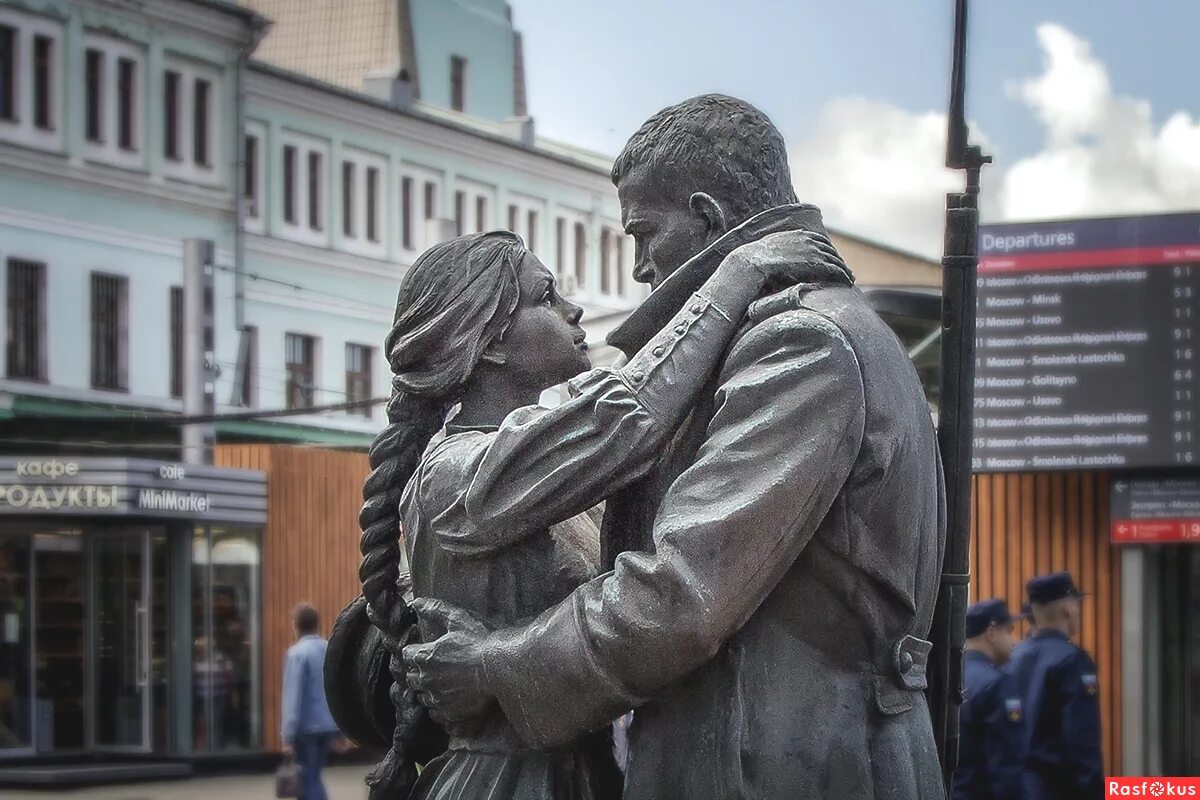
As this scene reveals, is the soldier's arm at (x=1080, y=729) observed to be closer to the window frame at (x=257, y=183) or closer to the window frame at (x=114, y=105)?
the window frame at (x=114, y=105)

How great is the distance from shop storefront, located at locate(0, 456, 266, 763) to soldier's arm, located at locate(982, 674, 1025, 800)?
→ 46.8 feet

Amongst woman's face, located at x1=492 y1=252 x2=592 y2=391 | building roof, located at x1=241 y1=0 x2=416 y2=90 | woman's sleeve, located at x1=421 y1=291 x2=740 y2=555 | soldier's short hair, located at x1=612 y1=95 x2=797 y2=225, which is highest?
building roof, located at x1=241 y1=0 x2=416 y2=90

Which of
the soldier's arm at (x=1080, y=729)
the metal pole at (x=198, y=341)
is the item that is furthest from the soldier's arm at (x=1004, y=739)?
the metal pole at (x=198, y=341)

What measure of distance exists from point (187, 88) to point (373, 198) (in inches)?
127

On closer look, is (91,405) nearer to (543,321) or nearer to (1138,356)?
(1138,356)

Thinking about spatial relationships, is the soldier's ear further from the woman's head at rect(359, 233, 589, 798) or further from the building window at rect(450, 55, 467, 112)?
the building window at rect(450, 55, 467, 112)

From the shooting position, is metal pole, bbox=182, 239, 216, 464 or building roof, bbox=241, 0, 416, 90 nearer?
metal pole, bbox=182, 239, 216, 464

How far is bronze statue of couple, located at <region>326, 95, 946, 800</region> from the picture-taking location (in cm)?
319

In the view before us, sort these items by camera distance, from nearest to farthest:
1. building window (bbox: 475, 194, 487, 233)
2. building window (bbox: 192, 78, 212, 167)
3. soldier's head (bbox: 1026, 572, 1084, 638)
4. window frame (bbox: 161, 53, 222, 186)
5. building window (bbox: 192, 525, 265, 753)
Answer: soldier's head (bbox: 1026, 572, 1084, 638) → building window (bbox: 192, 525, 265, 753) → window frame (bbox: 161, 53, 222, 186) → building window (bbox: 192, 78, 212, 167) → building window (bbox: 475, 194, 487, 233)

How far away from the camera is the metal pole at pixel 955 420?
12.5ft

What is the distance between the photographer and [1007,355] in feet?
51.3

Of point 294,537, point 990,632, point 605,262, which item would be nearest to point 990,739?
point 990,632

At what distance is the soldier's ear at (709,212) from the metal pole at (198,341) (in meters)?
21.3

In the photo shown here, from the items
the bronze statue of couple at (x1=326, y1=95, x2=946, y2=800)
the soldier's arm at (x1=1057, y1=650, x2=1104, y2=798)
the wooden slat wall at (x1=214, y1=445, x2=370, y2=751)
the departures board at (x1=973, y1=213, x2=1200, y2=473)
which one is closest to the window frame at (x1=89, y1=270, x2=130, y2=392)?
the wooden slat wall at (x1=214, y1=445, x2=370, y2=751)
